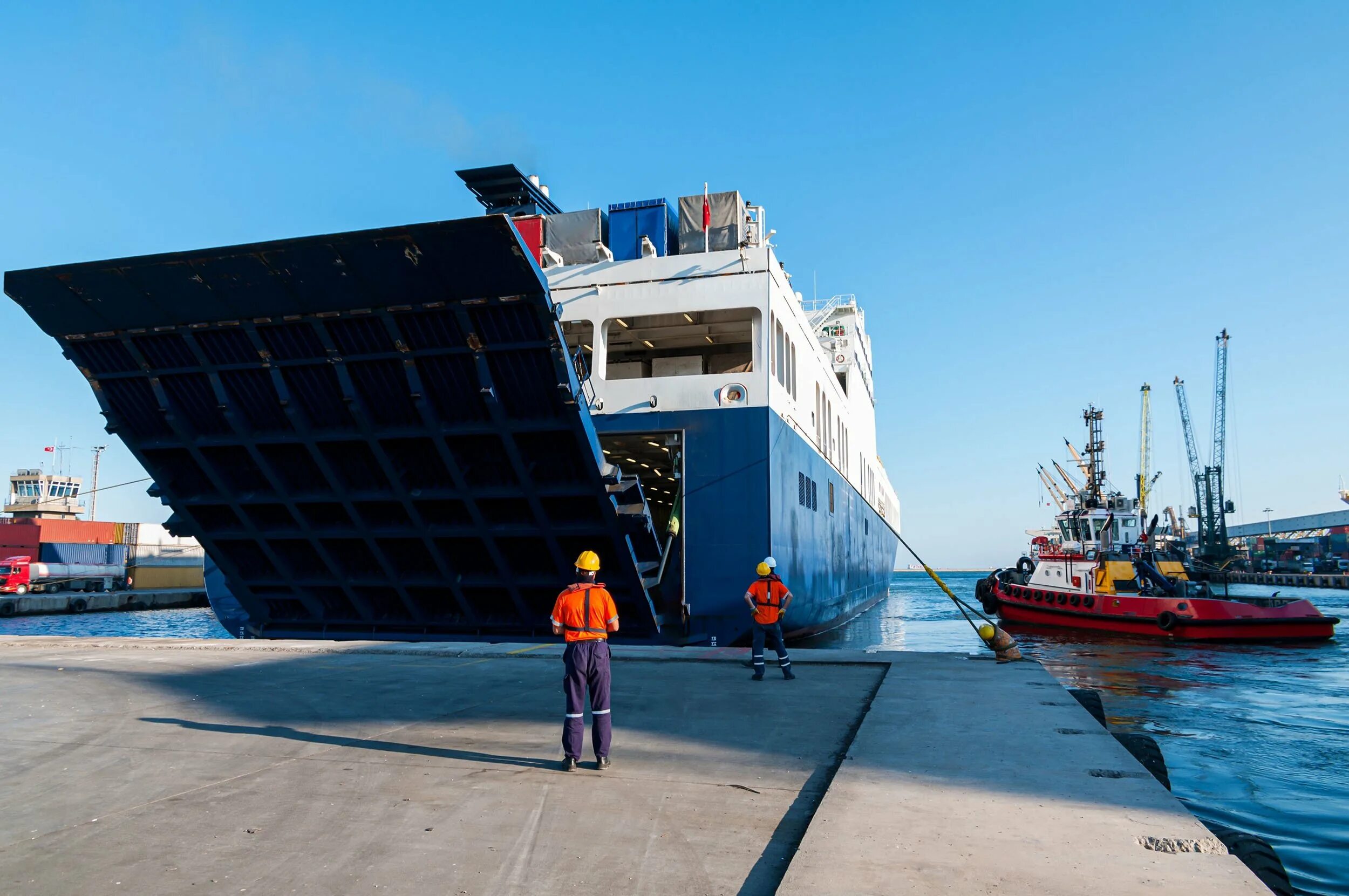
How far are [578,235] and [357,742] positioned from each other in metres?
13.5

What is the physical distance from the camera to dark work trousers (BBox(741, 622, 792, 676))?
10203mm

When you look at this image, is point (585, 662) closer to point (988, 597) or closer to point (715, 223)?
point (715, 223)

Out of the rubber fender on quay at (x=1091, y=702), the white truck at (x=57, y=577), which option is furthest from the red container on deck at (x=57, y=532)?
the rubber fender on quay at (x=1091, y=702)

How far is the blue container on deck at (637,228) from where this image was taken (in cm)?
1789

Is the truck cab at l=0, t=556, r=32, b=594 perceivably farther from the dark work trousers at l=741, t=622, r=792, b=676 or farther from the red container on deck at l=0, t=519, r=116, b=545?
the dark work trousers at l=741, t=622, r=792, b=676

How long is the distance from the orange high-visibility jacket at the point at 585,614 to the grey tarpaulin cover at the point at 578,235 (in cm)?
1285

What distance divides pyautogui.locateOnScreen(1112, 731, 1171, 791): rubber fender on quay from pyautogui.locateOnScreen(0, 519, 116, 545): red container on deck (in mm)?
66508

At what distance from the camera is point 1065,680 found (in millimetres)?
16656

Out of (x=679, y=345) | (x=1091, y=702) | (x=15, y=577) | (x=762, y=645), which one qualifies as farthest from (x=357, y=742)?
(x=15, y=577)

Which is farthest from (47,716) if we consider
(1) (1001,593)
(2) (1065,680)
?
(1) (1001,593)

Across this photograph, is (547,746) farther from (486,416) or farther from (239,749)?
(486,416)

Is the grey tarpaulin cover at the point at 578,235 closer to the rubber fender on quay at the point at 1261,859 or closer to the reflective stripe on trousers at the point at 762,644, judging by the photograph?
the reflective stripe on trousers at the point at 762,644

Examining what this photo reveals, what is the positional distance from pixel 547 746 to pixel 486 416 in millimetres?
7359

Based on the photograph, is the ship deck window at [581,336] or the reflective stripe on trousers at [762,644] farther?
the ship deck window at [581,336]
